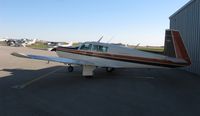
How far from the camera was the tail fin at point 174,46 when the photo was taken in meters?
11.9

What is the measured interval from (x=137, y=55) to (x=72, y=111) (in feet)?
22.8

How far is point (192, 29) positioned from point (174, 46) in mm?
5163

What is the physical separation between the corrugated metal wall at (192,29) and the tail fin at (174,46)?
11.1 ft

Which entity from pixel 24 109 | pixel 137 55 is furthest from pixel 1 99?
pixel 137 55

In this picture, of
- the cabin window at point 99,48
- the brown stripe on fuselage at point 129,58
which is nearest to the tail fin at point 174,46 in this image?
the brown stripe on fuselage at point 129,58

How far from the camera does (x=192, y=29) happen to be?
53.8ft

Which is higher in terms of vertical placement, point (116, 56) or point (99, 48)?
point (99, 48)

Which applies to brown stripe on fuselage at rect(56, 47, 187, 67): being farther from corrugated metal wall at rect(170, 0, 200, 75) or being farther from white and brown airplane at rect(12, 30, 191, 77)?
corrugated metal wall at rect(170, 0, 200, 75)

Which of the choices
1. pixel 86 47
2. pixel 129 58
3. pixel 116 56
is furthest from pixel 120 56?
pixel 86 47

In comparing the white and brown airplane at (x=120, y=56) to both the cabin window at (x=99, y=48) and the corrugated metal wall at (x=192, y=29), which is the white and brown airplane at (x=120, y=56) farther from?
the corrugated metal wall at (x=192, y=29)

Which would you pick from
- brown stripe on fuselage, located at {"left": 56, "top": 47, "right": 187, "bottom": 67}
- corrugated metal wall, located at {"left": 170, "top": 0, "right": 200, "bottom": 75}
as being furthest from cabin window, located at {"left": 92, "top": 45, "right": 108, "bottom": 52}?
corrugated metal wall, located at {"left": 170, "top": 0, "right": 200, "bottom": 75}

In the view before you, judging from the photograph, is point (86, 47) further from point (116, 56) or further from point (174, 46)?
point (174, 46)

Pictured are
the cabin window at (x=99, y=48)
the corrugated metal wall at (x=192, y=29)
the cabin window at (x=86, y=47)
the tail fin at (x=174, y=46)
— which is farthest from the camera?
the corrugated metal wall at (x=192, y=29)

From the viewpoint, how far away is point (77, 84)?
36.0 feet
